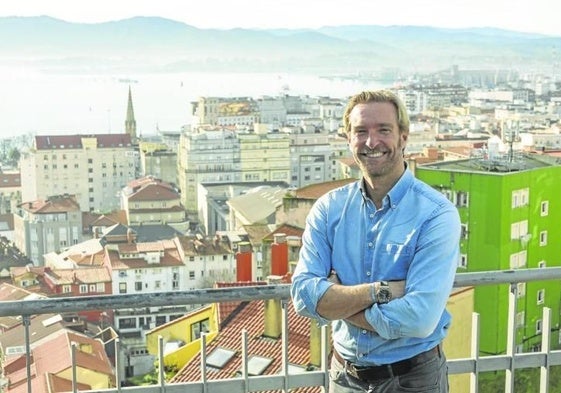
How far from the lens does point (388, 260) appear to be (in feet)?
5.28

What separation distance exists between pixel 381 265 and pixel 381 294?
0.23 feet

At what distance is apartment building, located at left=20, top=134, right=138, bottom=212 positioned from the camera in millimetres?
53647

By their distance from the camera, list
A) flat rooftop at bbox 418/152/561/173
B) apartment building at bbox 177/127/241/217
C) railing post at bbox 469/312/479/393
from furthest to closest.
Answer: apartment building at bbox 177/127/241/217 → flat rooftop at bbox 418/152/561/173 → railing post at bbox 469/312/479/393

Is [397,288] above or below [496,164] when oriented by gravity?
above

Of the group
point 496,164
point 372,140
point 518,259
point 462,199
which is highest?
point 372,140

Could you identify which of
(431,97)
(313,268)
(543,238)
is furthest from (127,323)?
(431,97)

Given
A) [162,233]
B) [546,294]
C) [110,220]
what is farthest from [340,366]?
[110,220]

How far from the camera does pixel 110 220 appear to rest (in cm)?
4209

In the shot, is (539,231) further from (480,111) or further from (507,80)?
(507,80)

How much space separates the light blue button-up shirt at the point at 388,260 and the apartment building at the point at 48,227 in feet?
129

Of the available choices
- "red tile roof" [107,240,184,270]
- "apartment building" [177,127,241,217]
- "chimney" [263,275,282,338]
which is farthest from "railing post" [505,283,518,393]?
"apartment building" [177,127,241,217]

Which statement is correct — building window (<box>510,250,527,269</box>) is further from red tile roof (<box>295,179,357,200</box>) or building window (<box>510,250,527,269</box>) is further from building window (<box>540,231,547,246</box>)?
red tile roof (<box>295,179,357,200</box>)

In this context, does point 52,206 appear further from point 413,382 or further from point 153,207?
point 413,382

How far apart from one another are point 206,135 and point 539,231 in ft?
129
